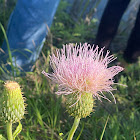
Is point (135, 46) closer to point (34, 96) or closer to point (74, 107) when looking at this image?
point (34, 96)

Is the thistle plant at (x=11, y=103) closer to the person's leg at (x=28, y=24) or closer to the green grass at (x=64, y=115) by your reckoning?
the green grass at (x=64, y=115)

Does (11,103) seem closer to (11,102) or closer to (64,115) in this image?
(11,102)

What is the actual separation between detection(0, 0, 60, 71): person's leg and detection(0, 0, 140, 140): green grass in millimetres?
239

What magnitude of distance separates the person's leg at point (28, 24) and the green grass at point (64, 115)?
0.78 feet

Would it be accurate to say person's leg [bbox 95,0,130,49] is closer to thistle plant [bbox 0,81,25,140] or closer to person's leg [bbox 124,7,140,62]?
person's leg [bbox 124,7,140,62]

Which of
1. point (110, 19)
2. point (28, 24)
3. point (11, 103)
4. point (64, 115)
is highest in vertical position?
point (110, 19)

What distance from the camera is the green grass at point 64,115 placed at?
1.65 meters

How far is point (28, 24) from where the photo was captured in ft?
Result: 8.09

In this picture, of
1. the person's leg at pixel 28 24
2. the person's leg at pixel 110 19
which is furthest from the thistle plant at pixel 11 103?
the person's leg at pixel 110 19

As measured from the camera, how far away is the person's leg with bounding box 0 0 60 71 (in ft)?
7.86

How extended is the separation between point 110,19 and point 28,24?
1.17m

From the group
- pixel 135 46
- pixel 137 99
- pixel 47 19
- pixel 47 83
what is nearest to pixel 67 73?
pixel 47 83

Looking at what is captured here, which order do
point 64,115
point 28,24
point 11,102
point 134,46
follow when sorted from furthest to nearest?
point 134,46 → point 28,24 → point 64,115 → point 11,102

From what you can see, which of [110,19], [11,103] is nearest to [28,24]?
[110,19]
